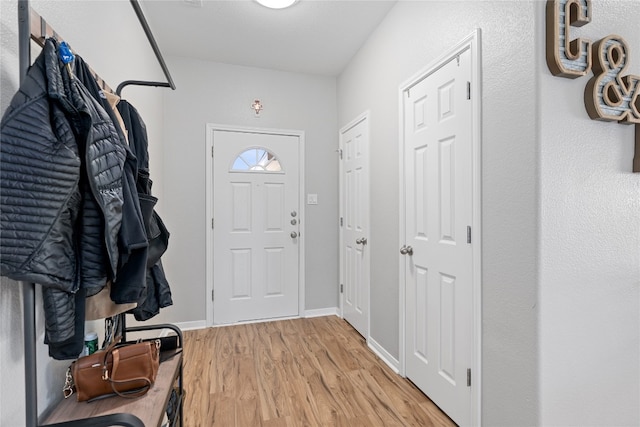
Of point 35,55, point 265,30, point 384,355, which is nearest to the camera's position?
point 35,55

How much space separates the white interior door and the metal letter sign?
39cm

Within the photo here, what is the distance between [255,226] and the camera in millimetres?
3322

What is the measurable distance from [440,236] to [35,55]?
190 centimetres

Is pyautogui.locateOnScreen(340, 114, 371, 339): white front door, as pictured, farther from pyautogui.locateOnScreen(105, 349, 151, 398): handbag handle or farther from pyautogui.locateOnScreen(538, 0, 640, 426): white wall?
pyautogui.locateOnScreen(105, 349, 151, 398): handbag handle

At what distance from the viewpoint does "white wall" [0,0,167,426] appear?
76 cm

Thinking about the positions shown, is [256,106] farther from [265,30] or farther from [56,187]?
[56,187]

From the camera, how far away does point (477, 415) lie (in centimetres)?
154

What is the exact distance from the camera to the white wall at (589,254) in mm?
1270

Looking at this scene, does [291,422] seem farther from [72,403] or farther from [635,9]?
[635,9]

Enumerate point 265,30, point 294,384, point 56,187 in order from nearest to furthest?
point 56,187
point 294,384
point 265,30

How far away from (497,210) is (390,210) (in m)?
1.02

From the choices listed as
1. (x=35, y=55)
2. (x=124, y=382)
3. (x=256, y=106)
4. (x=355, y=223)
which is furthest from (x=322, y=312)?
(x=35, y=55)

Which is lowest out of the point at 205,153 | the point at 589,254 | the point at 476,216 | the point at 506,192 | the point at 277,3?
the point at 589,254

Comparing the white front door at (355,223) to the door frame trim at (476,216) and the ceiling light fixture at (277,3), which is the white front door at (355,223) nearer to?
the ceiling light fixture at (277,3)
